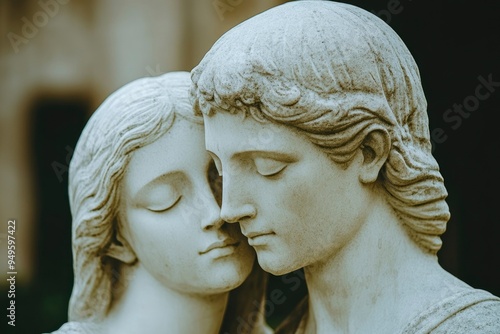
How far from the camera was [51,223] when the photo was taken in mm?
6898

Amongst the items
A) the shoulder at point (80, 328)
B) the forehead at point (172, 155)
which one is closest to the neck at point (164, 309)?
the shoulder at point (80, 328)

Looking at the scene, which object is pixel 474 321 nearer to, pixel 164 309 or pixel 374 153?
pixel 374 153

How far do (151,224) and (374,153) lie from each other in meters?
0.87

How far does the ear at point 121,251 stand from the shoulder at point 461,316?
115 centimetres

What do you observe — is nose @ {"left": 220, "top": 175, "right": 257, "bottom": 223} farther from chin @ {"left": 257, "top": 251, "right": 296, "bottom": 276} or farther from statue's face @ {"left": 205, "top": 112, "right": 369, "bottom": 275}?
chin @ {"left": 257, "top": 251, "right": 296, "bottom": 276}

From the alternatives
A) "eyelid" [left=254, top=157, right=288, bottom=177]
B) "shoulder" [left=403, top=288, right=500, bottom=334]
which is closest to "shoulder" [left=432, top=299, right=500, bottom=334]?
"shoulder" [left=403, top=288, right=500, bottom=334]

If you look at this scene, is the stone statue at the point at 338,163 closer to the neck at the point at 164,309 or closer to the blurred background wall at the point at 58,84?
the neck at the point at 164,309

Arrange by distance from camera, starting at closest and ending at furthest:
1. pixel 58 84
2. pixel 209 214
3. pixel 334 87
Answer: pixel 334 87 → pixel 209 214 → pixel 58 84

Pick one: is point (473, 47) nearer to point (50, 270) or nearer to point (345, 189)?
point (345, 189)

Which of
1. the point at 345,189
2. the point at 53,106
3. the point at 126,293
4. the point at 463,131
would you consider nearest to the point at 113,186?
the point at 126,293

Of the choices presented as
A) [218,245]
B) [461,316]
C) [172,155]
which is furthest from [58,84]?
[461,316]

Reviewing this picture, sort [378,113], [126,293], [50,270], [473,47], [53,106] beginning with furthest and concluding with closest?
[53,106], [50,270], [473,47], [126,293], [378,113]

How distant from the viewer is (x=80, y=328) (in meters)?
3.43

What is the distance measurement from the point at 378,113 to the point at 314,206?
1.09 feet
